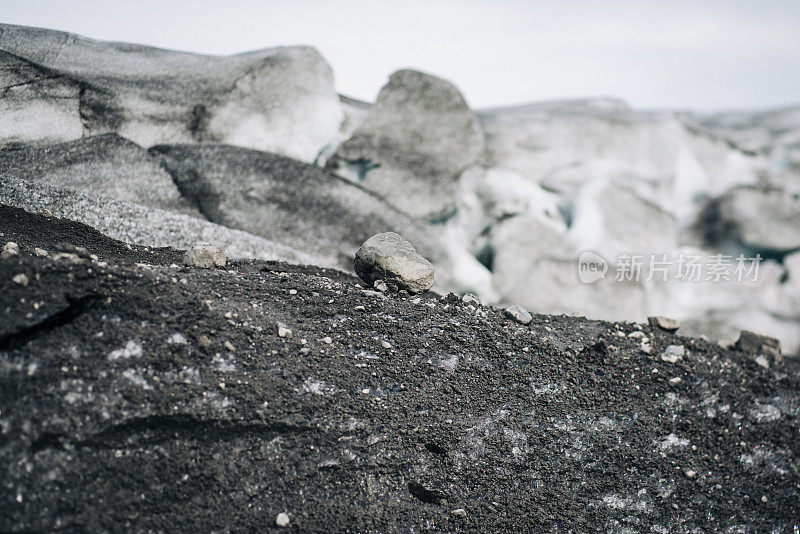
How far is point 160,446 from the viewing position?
1394 mm

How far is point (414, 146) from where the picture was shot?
11.2ft

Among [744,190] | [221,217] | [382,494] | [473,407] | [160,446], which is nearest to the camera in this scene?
[160,446]

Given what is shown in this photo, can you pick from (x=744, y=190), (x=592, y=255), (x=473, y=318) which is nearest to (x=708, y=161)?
(x=744, y=190)

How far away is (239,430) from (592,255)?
2.76 metres

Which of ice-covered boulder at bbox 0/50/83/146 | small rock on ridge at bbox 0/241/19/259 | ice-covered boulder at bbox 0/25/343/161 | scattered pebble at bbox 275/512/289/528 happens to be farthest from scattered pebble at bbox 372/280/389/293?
ice-covered boulder at bbox 0/50/83/146

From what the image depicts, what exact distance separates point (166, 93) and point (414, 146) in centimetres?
148

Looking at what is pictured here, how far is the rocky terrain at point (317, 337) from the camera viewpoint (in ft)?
Answer: 4.54

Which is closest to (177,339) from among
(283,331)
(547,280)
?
(283,331)

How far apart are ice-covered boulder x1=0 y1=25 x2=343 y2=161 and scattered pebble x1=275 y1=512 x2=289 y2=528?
2006 mm

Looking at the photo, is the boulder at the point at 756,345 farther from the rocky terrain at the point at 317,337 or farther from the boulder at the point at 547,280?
the boulder at the point at 547,280

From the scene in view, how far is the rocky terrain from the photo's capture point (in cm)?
138

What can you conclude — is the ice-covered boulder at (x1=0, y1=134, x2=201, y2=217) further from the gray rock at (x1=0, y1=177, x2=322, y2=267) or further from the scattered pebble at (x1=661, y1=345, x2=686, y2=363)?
the scattered pebble at (x1=661, y1=345, x2=686, y2=363)

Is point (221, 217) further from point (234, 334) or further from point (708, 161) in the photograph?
point (708, 161)

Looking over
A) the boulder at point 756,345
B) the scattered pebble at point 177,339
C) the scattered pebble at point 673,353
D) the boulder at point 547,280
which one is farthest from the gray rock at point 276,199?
the boulder at point 756,345
